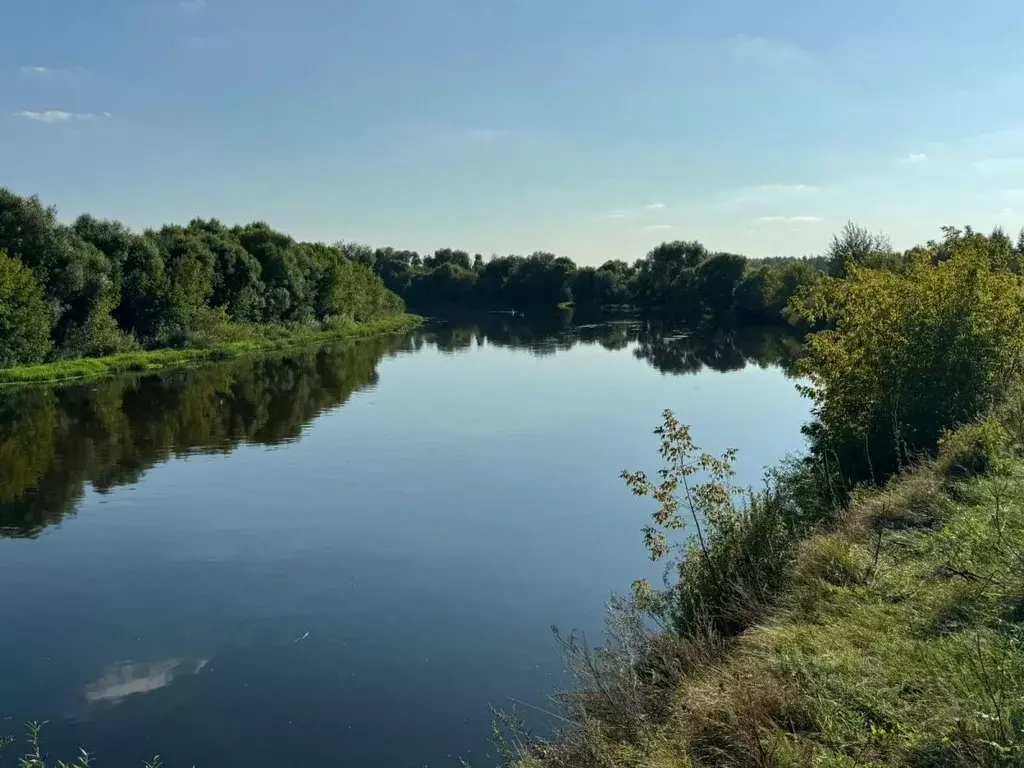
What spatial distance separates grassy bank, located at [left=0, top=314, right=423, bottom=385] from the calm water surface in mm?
6522

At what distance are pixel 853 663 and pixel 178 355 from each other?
4585 centimetres

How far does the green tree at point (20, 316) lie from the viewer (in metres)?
35.2

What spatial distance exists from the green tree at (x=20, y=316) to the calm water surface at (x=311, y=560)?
699 cm

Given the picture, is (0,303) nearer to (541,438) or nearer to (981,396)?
(541,438)

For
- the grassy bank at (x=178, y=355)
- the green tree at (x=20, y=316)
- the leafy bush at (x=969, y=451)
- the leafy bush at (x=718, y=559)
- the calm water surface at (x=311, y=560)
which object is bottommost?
the calm water surface at (x=311, y=560)

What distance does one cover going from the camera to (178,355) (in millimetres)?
45781

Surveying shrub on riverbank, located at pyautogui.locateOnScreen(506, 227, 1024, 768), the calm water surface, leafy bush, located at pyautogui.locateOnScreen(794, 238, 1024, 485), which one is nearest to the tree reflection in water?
the calm water surface

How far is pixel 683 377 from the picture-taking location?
1539 inches

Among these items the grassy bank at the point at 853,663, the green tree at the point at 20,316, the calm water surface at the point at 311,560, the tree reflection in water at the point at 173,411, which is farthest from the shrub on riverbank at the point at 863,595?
the green tree at the point at 20,316

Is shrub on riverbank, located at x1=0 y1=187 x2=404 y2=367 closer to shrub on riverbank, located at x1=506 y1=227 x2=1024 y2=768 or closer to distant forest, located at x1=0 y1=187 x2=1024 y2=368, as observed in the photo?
distant forest, located at x1=0 y1=187 x2=1024 y2=368

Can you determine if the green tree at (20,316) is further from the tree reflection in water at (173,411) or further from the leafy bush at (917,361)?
the leafy bush at (917,361)

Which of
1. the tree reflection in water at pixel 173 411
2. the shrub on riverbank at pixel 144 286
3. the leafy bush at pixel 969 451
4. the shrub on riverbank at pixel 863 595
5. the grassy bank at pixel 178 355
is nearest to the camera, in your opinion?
the shrub on riverbank at pixel 863 595

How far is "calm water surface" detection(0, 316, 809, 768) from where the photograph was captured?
29.1 ft

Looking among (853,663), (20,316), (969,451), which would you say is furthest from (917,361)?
(20,316)
